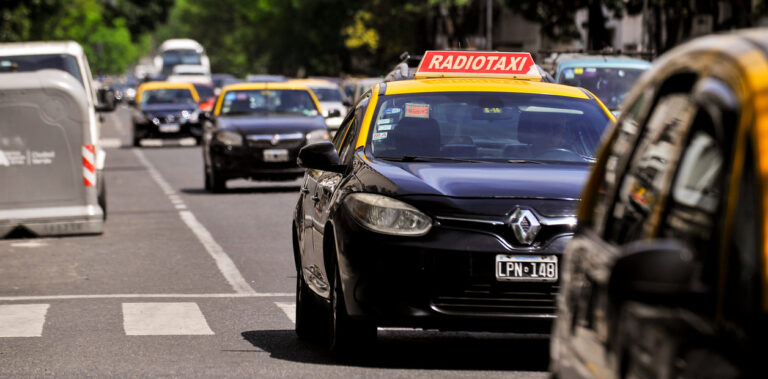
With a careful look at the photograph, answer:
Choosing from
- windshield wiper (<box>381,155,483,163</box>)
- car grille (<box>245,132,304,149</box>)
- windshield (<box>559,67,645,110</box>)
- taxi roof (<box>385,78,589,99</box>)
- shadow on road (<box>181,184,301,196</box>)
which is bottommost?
shadow on road (<box>181,184,301,196</box>)

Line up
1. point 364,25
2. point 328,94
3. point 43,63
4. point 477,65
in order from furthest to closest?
point 364,25
point 328,94
point 43,63
point 477,65

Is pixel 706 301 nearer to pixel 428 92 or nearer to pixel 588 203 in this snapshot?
pixel 588 203

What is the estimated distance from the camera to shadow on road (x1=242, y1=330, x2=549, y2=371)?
27.6ft

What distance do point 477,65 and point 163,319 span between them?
8.14 ft

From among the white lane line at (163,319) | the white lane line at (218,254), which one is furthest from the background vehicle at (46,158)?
the white lane line at (163,319)

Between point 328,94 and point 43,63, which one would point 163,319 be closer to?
point 43,63

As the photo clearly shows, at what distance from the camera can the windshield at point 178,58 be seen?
98438mm

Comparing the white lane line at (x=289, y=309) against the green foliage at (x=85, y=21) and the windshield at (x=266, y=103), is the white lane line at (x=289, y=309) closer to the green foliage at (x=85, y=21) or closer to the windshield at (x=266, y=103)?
the windshield at (x=266, y=103)

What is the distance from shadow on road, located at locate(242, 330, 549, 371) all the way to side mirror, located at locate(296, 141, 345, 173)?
95 centimetres

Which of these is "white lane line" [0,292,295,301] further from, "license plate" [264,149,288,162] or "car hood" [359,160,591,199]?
"license plate" [264,149,288,162]

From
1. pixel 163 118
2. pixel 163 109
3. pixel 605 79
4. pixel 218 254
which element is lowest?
pixel 163 118

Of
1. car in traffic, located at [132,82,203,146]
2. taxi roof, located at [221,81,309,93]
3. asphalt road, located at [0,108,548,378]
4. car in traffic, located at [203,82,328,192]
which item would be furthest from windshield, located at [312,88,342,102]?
asphalt road, located at [0,108,548,378]

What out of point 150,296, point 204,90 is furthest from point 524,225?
point 204,90

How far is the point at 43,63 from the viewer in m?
21.8
